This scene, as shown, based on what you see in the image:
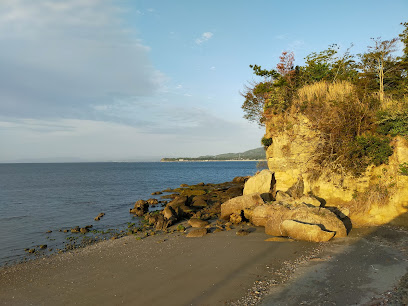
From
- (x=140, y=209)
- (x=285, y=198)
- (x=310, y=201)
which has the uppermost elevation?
(x=310, y=201)

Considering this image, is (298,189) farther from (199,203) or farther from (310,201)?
(199,203)

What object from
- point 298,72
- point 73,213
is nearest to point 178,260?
point 73,213

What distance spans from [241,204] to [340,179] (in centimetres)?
702

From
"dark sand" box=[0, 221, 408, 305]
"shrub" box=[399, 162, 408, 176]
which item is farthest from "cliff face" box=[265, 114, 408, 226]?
"dark sand" box=[0, 221, 408, 305]

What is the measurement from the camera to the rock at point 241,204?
62.4 ft

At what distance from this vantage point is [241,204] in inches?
761

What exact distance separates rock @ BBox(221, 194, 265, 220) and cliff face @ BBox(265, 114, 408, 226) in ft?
12.5

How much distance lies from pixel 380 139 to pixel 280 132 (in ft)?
25.5

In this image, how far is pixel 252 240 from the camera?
13836 mm

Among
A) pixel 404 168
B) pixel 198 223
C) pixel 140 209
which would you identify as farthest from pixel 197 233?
pixel 404 168

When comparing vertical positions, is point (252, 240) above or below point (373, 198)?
below

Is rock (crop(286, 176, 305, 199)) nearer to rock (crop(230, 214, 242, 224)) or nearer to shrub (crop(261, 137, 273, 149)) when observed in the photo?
rock (crop(230, 214, 242, 224))

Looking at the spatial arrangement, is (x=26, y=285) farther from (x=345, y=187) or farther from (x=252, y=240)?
(x=345, y=187)

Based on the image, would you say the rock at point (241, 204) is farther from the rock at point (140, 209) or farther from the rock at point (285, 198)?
the rock at point (140, 209)
